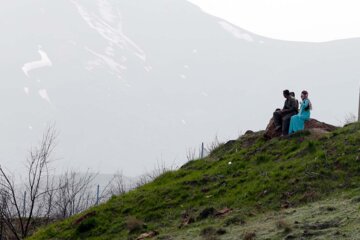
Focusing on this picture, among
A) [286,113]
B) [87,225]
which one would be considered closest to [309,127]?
[286,113]

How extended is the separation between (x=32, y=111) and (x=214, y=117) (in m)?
59.5

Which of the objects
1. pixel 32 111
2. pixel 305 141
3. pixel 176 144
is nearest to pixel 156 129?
pixel 176 144

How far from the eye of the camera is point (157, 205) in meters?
16.2

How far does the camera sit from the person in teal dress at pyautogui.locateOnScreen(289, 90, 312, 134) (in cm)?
1783

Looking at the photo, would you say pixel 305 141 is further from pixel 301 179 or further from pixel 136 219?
pixel 136 219

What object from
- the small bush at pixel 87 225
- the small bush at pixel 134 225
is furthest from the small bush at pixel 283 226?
the small bush at pixel 87 225

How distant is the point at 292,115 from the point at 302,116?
504 mm

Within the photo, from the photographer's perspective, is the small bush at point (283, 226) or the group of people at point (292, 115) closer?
the small bush at point (283, 226)

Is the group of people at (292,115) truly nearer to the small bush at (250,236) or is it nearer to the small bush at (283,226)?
the small bush at (283,226)

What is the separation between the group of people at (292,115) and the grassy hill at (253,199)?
1.58 feet

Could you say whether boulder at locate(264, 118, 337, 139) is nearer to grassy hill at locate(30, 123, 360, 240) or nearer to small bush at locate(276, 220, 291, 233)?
grassy hill at locate(30, 123, 360, 240)

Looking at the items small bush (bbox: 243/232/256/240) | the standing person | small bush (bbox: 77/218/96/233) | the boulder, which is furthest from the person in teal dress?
small bush (bbox: 243/232/256/240)

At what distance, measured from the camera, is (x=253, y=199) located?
14352 millimetres

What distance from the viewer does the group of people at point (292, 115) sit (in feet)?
59.0
